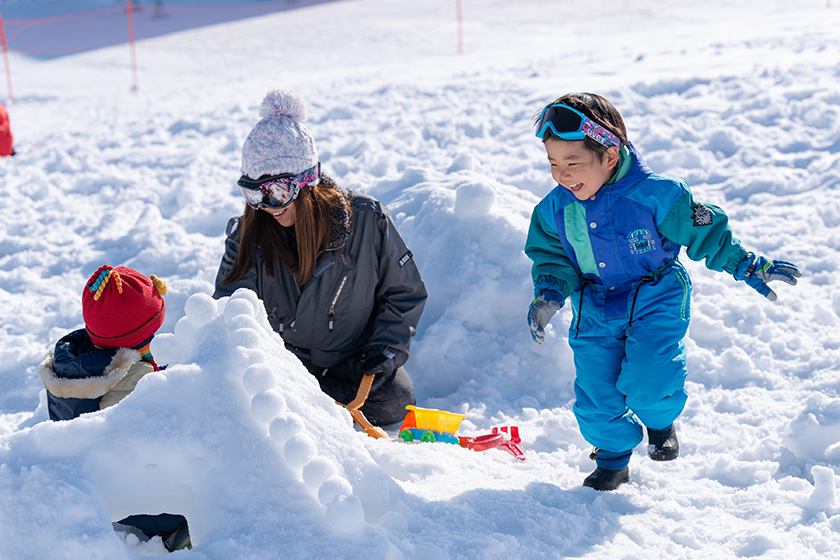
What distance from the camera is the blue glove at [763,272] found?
237 centimetres

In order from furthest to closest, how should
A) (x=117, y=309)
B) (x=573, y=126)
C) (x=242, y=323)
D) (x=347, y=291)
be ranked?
1. (x=347, y=291)
2. (x=117, y=309)
3. (x=573, y=126)
4. (x=242, y=323)

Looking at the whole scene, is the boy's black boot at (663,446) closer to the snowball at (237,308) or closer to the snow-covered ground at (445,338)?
the snow-covered ground at (445,338)

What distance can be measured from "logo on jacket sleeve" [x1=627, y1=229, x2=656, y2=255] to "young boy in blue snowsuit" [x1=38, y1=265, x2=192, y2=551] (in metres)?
1.63

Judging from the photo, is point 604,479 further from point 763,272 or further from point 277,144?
point 277,144

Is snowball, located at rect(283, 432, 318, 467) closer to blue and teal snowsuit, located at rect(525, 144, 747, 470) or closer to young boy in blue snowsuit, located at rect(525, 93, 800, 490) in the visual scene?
young boy in blue snowsuit, located at rect(525, 93, 800, 490)

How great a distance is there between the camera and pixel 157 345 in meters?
2.05

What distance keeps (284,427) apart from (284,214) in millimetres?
1521

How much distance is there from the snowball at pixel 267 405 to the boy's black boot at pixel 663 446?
134 cm

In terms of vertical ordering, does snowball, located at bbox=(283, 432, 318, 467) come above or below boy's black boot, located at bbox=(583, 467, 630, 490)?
above

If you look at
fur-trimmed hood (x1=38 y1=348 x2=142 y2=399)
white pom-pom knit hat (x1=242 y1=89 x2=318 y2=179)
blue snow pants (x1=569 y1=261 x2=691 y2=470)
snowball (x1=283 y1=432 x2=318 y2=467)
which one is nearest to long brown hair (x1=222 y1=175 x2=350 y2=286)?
white pom-pom knit hat (x1=242 y1=89 x2=318 y2=179)

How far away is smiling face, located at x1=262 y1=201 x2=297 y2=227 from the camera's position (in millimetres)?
3098

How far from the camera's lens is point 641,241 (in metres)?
2.52

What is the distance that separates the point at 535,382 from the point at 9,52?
52.3ft

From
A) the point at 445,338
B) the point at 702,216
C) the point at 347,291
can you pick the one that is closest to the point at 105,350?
the point at 347,291
